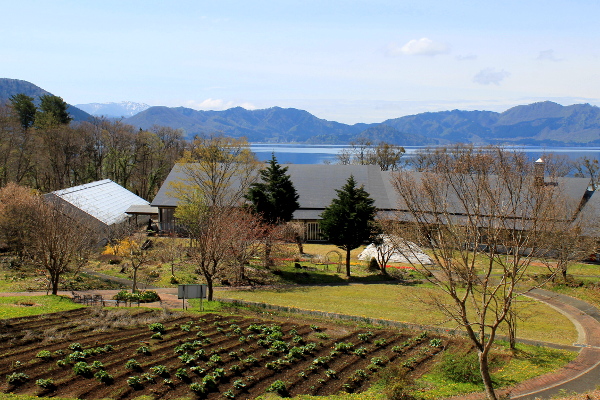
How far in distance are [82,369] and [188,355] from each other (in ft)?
10.3

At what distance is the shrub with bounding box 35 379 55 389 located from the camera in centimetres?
1281

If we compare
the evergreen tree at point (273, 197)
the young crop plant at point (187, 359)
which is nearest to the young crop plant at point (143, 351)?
the young crop plant at point (187, 359)

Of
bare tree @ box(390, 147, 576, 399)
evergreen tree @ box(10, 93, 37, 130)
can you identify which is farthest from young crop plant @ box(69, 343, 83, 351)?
evergreen tree @ box(10, 93, 37, 130)

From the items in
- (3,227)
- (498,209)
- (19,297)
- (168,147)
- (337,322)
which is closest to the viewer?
(498,209)

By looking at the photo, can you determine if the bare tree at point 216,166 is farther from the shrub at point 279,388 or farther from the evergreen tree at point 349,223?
the shrub at point 279,388

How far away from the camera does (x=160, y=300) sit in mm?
24734

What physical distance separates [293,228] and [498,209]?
26.1 meters

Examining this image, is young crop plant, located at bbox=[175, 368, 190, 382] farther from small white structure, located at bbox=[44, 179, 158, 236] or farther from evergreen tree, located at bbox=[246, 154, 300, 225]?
small white structure, located at bbox=[44, 179, 158, 236]

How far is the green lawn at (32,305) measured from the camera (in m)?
19.8

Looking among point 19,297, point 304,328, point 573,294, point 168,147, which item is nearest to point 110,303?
point 19,297

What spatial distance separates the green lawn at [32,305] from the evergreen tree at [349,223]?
713 inches

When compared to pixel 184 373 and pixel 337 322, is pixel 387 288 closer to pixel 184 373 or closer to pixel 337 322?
pixel 337 322

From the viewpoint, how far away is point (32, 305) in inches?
848

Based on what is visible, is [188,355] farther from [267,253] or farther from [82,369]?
[267,253]
